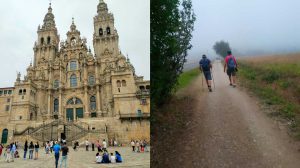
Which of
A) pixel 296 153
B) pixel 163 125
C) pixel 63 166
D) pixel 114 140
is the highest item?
pixel 163 125

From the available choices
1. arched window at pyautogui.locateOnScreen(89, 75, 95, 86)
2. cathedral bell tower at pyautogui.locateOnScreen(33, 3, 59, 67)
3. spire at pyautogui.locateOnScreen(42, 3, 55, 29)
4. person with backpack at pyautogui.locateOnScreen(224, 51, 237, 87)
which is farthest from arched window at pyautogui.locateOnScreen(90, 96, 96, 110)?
person with backpack at pyautogui.locateOnScreen(224, 51, 237, 87)

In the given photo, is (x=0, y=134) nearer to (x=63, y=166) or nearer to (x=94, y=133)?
(x=94, y=133)

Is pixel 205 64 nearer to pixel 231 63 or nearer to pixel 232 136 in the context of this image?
pixel 231 63

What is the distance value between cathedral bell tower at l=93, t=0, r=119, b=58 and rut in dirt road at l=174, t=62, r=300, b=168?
11.4 metres

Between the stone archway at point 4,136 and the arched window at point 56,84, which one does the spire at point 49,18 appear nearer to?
the stone archway at point 4,136

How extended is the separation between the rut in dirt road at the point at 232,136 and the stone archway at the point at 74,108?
10164mm

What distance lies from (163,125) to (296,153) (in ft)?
4.39

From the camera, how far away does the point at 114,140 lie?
8422 mm

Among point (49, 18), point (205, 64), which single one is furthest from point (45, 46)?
point (205, 64)

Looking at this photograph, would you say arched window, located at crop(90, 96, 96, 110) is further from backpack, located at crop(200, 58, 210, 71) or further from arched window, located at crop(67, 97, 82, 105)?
backpack, located at crop(200, 58, 210, 71)

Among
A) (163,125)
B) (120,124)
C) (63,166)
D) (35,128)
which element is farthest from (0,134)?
(163,125)

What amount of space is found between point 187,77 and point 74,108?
1019 cm

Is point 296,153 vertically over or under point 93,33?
under

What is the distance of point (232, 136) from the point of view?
308 cm
